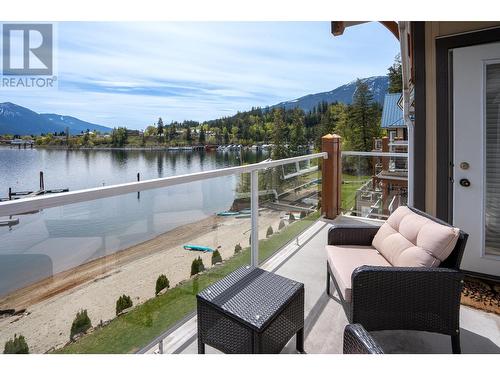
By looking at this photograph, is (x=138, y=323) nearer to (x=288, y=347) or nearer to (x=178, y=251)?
(x=178, y=251)

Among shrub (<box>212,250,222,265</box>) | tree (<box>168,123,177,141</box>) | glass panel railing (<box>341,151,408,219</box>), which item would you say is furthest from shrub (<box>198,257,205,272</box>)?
tree (<box>168,123,177,141</box>)

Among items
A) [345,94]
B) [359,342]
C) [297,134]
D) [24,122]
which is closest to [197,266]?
[359,342]

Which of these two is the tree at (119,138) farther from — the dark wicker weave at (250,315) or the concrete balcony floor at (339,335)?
the dark wicker weave at (250,315)

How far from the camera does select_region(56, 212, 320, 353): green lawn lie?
83.5 inches

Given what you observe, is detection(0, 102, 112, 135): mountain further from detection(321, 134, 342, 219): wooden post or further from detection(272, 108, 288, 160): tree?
detection(321, 134, 342, 219): wooden post

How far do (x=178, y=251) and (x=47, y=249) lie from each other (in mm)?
1005

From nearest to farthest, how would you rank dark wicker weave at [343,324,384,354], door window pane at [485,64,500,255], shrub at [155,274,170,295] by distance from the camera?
dark wicker weave at [343,324,384,354], shrub at [155,274,170,295], door window pane at [485,64,500,255]

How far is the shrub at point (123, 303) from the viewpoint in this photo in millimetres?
2226

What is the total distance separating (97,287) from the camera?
2125 mm

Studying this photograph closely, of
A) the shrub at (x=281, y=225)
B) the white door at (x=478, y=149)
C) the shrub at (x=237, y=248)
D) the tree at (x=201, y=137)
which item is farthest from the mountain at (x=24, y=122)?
the white door at (x=478, y=149)

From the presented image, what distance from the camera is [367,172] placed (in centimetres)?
661

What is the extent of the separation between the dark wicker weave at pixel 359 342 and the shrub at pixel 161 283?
4.65ft

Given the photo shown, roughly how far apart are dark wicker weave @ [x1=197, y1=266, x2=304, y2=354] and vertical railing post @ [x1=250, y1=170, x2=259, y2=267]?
1.36 metres
